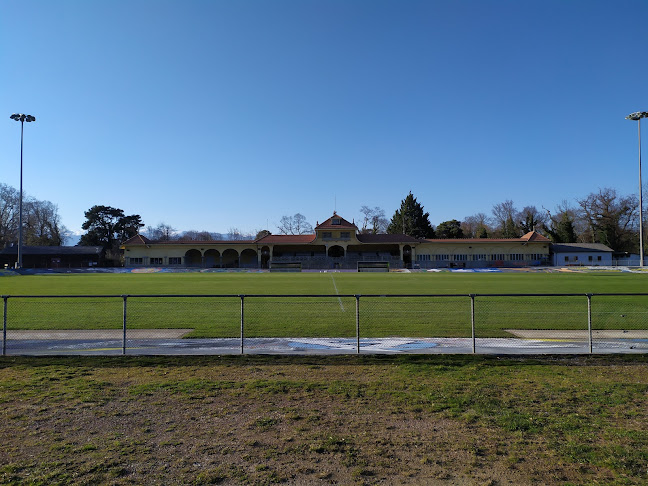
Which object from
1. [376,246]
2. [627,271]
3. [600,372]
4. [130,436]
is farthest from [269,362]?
[376,246]

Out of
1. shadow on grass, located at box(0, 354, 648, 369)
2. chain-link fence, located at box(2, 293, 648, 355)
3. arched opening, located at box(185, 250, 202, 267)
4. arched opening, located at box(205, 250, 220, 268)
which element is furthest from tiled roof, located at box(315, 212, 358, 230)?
shadow on grass, located at box(0, 354, 648, 369)

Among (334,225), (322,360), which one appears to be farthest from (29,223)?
(322,360)

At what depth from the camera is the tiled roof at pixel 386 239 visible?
8575 cm

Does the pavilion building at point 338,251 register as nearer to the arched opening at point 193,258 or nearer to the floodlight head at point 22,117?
the arched opening at point 193,258

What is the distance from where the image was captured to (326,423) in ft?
17.9

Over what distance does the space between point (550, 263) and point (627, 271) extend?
25913 mm

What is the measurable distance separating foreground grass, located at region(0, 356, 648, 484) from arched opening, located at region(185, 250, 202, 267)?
8428 centimetres

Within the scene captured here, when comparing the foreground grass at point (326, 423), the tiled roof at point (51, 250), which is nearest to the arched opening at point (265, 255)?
the tiled roof at point (51, 250)

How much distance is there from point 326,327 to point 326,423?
8.29 metres

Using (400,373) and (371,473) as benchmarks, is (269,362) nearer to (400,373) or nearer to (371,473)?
(400,373)

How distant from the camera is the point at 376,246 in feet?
295

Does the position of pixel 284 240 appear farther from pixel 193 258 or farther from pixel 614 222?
pixel 614 222

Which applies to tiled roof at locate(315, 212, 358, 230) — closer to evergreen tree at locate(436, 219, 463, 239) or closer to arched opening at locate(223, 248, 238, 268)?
arched opening at locate(223, 248, 238, 268)

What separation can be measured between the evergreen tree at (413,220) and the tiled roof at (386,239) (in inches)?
839
